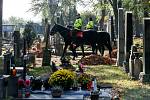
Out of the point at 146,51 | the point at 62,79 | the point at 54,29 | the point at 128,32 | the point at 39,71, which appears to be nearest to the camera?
the point at 62,79

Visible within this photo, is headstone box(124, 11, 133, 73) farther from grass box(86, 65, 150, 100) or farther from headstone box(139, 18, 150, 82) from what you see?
headstone box(139, 18, 150, 82)

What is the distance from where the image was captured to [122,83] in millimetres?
16719

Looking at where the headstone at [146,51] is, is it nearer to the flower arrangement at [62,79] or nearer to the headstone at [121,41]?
the flower arrangement at [62,79]

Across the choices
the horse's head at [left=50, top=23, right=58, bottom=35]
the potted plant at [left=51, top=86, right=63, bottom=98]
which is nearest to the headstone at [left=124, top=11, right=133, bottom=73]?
the horse's head at [left=50, top=23, right=58, bottom=35]

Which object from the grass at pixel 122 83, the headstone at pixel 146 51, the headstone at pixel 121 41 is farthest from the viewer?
the headstone at pixel 121 41

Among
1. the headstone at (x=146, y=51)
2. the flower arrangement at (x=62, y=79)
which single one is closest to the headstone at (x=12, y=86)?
the flower arrangement at (x=62, y=79)

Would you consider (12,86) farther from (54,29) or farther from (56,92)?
(54,29)

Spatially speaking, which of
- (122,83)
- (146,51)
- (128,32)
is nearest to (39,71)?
(128,32)

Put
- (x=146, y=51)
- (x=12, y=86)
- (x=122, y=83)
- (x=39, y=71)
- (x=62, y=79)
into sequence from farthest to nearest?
(x=39, y=71)
(x=146, y=51)
(x=122, y=83)
(x=62, y=79)
(x=12, y=86)

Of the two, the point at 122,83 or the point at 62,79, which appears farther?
the point at 122,83

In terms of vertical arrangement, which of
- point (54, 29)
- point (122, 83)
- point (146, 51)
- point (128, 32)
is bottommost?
point (122, 83)

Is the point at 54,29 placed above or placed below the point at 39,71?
above

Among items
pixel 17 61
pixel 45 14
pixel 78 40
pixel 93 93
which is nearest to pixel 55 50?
pixel 78 40

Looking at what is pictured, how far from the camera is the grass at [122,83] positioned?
1403 cm
